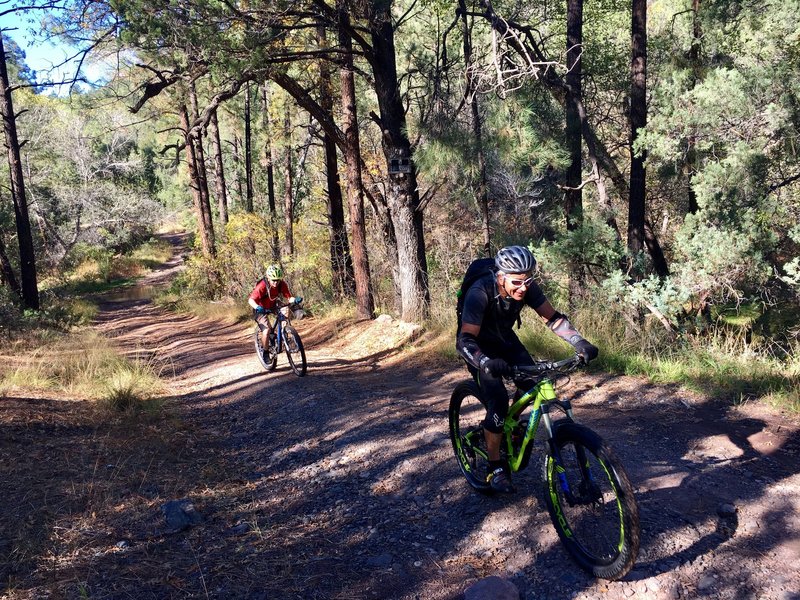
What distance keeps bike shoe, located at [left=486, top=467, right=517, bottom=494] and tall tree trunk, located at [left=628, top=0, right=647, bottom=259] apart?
7.95 metres

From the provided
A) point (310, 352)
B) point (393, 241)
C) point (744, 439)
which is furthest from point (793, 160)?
point (310, 352)

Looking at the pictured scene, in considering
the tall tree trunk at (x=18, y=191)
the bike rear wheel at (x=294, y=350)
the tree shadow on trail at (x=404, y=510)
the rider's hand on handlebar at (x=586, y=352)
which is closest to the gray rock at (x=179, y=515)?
the tree shadow on trail at (x=404, y=510)

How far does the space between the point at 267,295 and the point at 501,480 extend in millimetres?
6986

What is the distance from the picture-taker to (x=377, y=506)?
468 cm

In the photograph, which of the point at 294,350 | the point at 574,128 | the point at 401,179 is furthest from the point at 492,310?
the point at 574,128

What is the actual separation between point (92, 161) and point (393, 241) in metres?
33.9

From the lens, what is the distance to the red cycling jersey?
10.3 metres

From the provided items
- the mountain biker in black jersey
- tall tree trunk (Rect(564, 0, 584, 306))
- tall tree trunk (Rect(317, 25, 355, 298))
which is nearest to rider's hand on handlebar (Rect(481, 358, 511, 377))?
the mountain biker in black jersey

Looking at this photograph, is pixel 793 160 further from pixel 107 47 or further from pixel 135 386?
pixel 107 47

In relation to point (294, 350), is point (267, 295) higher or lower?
higher

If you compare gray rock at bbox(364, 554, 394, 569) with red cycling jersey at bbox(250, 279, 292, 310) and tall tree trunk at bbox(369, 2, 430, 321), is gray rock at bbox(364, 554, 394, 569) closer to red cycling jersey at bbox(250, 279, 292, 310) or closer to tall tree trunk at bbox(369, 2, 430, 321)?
red cycling jersey at bbox(250, 279, 292, 310)

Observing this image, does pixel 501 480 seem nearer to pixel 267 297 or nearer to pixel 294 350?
pixel 294 350

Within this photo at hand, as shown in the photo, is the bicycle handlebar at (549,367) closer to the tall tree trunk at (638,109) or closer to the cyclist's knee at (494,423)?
the cyclist's knee at (494,423)

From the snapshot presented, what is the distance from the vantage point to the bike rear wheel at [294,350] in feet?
32.1
